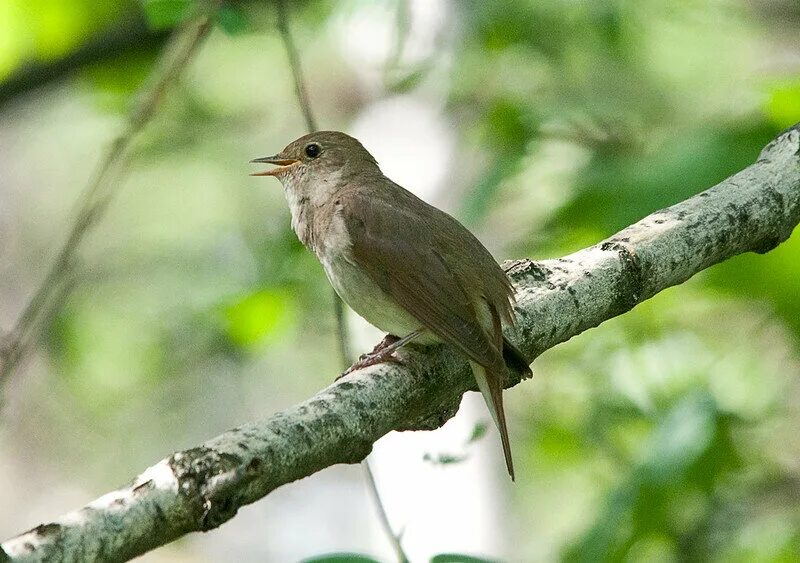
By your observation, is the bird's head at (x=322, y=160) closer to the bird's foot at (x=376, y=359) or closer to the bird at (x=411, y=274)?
the bird at (x=411, y=274)

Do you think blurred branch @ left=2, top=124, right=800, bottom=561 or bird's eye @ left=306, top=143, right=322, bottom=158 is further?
bird's eye @ left=306, top=143, right=322, bottom=158

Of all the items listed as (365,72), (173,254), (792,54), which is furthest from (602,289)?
(792,54)

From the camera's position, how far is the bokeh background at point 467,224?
16.4ft

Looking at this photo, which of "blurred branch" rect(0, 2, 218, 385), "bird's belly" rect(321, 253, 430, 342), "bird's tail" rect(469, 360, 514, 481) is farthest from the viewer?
"bird's belly" rect(321, 253, 430, 342)

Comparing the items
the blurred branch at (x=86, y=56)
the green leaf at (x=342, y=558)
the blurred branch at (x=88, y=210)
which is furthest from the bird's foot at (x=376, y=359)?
the blurred branch at (x=86, y=56)

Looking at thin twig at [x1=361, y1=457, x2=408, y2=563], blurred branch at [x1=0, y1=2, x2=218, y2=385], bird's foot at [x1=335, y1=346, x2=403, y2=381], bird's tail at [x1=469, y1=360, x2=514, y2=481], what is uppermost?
blurred branch at [x1=0, y1=2, x2=218, y2=385]

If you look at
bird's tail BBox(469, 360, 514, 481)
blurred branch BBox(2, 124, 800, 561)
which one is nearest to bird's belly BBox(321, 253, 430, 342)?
blurred branch BBox(2, 124, 800, 561)

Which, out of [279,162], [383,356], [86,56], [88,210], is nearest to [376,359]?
[383,356]

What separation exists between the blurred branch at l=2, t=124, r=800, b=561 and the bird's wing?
154mm

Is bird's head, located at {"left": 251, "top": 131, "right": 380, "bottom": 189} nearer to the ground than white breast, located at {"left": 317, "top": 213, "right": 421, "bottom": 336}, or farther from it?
farther from it

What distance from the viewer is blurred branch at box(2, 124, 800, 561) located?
216cm

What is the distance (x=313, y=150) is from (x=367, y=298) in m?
1.29

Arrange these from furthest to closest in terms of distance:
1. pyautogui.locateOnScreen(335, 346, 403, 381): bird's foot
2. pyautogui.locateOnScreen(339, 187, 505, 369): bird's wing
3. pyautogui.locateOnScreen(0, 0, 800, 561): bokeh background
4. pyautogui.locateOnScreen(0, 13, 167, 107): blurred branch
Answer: pyautogui.locateOnScreen(0, 13, 167, 107): blurred branch < pyautogui.locateOnScreen(0, 0, 800, 561): bokeh background < pyautogui.locateOnScreen(339, 187, 505, 369): bird's wing < pyautogui.locateOnScreen(335, 346, 403, 381): bird's foot

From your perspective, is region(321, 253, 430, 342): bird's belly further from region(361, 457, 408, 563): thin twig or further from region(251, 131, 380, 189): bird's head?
region(251, 131, 380, 189): bird's head
